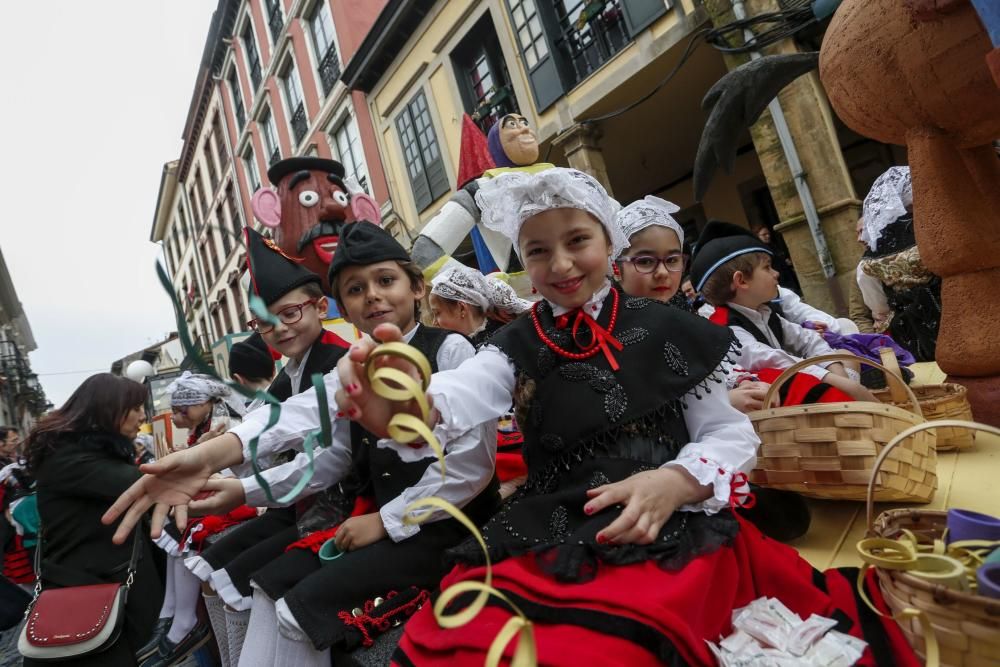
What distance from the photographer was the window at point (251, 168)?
1397 centimetres

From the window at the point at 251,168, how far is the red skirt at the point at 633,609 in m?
14.9

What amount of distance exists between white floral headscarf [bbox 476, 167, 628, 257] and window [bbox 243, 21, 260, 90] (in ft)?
50.4

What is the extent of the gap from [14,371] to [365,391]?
27485 mm

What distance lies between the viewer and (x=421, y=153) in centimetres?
902

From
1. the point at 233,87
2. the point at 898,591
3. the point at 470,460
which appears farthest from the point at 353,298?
the point at 233,87

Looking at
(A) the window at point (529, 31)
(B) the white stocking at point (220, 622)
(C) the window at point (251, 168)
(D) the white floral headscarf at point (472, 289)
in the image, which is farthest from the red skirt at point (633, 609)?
(C) the window at point (251, 168)

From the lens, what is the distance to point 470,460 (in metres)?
1.39

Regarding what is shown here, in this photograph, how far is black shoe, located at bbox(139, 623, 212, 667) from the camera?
2330mm

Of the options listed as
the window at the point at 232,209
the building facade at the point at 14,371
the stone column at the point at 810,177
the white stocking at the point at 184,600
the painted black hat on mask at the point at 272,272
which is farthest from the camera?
the building facade at the point at 14,371

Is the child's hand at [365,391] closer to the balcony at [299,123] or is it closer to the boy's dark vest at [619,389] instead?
the boy's dark vest at [619,389]

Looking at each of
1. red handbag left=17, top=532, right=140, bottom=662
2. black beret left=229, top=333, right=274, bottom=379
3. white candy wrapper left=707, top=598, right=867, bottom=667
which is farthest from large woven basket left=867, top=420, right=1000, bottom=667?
black beret left=229, top=333, right=274, bottom=379

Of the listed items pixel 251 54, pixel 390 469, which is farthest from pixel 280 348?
pixel 251 54

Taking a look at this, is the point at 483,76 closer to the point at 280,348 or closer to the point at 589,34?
the point at 589,34

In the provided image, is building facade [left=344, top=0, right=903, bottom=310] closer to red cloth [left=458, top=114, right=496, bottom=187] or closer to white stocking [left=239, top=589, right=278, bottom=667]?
red cloth [left=458, top=114, right=496, bottom=187]
